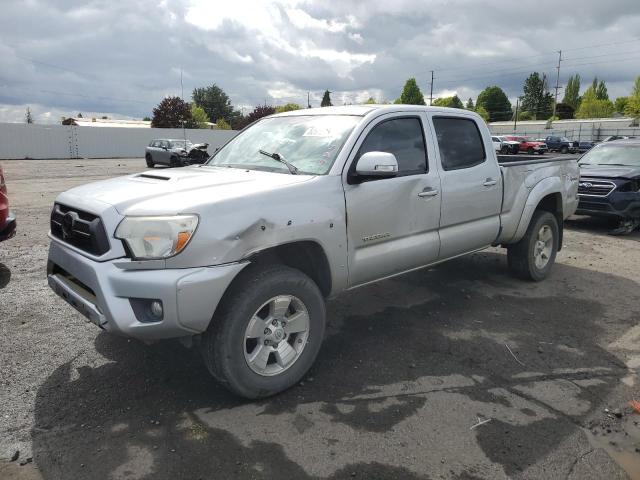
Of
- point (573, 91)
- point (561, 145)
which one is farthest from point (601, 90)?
point (561, 145)

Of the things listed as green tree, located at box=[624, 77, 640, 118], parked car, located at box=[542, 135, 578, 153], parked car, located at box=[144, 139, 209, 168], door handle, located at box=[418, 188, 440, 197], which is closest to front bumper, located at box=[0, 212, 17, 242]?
door handle, located at box=[418, 188, 440, 197]

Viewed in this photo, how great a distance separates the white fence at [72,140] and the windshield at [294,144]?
3561 centimetres

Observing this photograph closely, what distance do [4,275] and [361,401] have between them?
443 cm

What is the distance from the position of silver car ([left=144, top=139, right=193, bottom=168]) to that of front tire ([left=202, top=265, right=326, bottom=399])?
21.1 metres

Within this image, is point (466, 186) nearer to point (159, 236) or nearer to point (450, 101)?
point (159, 236)

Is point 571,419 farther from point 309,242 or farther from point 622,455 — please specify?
point 309,242

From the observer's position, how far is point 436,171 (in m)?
4.34

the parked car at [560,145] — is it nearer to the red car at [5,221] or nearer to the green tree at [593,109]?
the red car at [5,221]

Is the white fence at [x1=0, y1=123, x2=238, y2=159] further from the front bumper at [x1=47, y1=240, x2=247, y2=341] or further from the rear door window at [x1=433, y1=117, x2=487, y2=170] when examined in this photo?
the front bumper at [x1=47, y1=240, x2=247, y2=341]

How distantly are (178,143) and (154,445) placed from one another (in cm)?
2358

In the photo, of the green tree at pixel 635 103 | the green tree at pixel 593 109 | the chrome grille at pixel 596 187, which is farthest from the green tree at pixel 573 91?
the chrome grille at pixel 596 187

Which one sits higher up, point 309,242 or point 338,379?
point 309,242

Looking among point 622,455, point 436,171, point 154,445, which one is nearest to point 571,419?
point 622,455

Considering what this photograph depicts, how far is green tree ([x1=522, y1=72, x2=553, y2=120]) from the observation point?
108m
